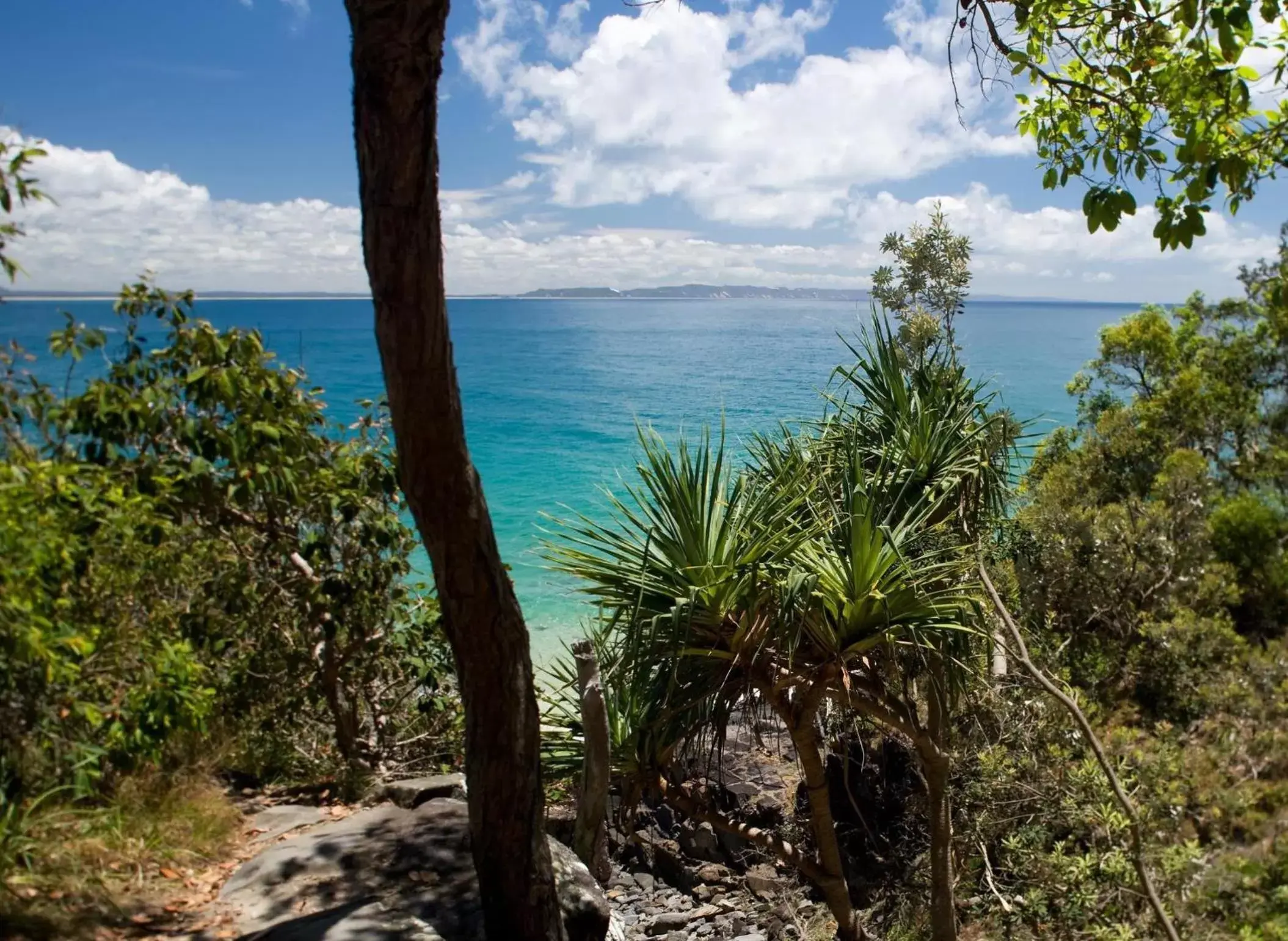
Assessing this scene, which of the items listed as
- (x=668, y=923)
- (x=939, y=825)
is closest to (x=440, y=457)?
(x=939, y=825)

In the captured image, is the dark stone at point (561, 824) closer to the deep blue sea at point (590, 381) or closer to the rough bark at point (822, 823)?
the deep blue sea at point (590, 381)

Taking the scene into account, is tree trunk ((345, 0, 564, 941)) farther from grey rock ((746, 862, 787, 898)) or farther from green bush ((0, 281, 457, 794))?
grey rock ((746, 862, 787, 898))

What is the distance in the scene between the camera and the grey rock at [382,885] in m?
3.06

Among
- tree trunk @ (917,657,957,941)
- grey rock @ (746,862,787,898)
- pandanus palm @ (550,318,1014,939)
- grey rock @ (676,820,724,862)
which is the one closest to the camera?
pandanus palm @ (550,318,1014,939)

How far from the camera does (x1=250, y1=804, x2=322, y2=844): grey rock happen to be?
4.64 m

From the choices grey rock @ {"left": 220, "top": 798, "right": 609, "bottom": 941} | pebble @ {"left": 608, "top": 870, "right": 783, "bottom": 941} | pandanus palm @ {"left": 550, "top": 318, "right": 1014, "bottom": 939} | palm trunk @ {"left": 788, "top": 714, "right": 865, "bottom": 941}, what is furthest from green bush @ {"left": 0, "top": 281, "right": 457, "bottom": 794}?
palm trunk @ {"left": 788, "top": 714, "right": 865, "bottom": 941}

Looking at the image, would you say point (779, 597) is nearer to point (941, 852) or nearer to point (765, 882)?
point (941, 852)

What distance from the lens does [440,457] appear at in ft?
8.02

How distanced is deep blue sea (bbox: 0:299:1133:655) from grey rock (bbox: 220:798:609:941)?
1446 millimetres

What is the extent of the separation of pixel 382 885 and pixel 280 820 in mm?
1350

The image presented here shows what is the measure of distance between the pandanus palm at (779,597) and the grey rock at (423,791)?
3.44 feet

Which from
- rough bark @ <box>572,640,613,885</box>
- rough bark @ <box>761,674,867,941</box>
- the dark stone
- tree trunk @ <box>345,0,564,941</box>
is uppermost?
tree trunk @ <box>345,0,564,941</box>

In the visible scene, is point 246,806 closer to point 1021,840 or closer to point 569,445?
point 1021,840

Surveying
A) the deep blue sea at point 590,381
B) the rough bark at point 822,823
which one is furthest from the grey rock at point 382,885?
the rough bark at point 822,823
